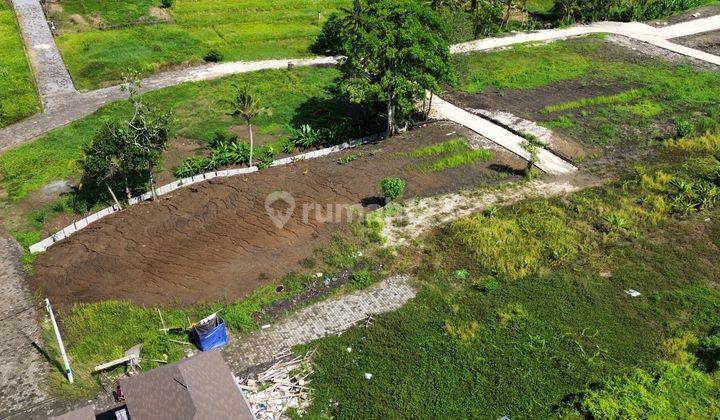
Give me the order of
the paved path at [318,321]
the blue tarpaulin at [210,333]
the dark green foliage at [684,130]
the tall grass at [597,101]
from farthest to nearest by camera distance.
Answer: the tall grass at [597,101] < the dark green foliage at [684,130] < the paved path at [318,321] < the blue tarpaulin at [210,333]

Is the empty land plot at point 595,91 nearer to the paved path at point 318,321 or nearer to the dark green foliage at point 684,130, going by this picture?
the dark green foliage at point 684,130

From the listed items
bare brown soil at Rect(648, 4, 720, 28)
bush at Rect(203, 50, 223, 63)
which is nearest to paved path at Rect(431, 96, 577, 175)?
bush at Rect(203, 50, 223, 63)

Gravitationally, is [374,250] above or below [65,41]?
below

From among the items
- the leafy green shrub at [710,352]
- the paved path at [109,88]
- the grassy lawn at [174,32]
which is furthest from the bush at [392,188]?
the grassy lawn at [174,32]

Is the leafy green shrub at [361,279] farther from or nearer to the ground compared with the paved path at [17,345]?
farther from the ground

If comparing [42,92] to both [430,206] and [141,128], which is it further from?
[430,206]

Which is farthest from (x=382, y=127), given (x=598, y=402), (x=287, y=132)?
(x=598, y=402)
